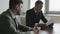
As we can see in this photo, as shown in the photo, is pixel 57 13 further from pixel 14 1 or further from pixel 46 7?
pixel 14 1

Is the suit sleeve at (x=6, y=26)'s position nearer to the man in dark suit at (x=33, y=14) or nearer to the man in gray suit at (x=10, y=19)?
the man in gray suit at (x=10, y=19)

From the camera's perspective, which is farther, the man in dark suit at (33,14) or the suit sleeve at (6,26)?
the man in dark suit at (33,14)

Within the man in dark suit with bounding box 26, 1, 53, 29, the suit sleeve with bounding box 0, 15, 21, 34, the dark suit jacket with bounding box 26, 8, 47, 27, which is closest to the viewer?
the suit sleeve with bounding box 0, 15, 21, 34

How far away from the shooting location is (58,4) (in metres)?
5.31

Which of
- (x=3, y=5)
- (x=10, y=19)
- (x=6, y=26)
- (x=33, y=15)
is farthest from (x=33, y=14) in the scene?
(x=6, y=26)

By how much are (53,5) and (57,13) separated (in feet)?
1.02

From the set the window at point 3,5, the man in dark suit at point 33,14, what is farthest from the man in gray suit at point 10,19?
the window at point 3,5

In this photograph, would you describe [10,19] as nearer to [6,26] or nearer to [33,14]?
[6,26]

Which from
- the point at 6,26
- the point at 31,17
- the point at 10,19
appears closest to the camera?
the point at 6,26

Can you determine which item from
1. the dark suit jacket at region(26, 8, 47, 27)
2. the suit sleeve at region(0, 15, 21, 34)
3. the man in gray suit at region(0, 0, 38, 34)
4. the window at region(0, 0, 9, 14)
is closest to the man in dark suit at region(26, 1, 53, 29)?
the dark suit jacket at region(26, 8, 47, 27)

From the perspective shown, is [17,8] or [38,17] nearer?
[17,8]

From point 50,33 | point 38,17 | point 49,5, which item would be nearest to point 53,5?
point 49,5

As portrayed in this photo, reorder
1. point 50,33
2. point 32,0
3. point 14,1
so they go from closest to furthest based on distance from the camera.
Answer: point 14,1 < point 50,33 < point 32,0

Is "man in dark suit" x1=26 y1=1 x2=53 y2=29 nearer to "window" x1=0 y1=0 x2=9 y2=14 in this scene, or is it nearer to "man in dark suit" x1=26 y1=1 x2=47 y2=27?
"man in dark suit" x1=26 y1=1 x2=47 y2=27
